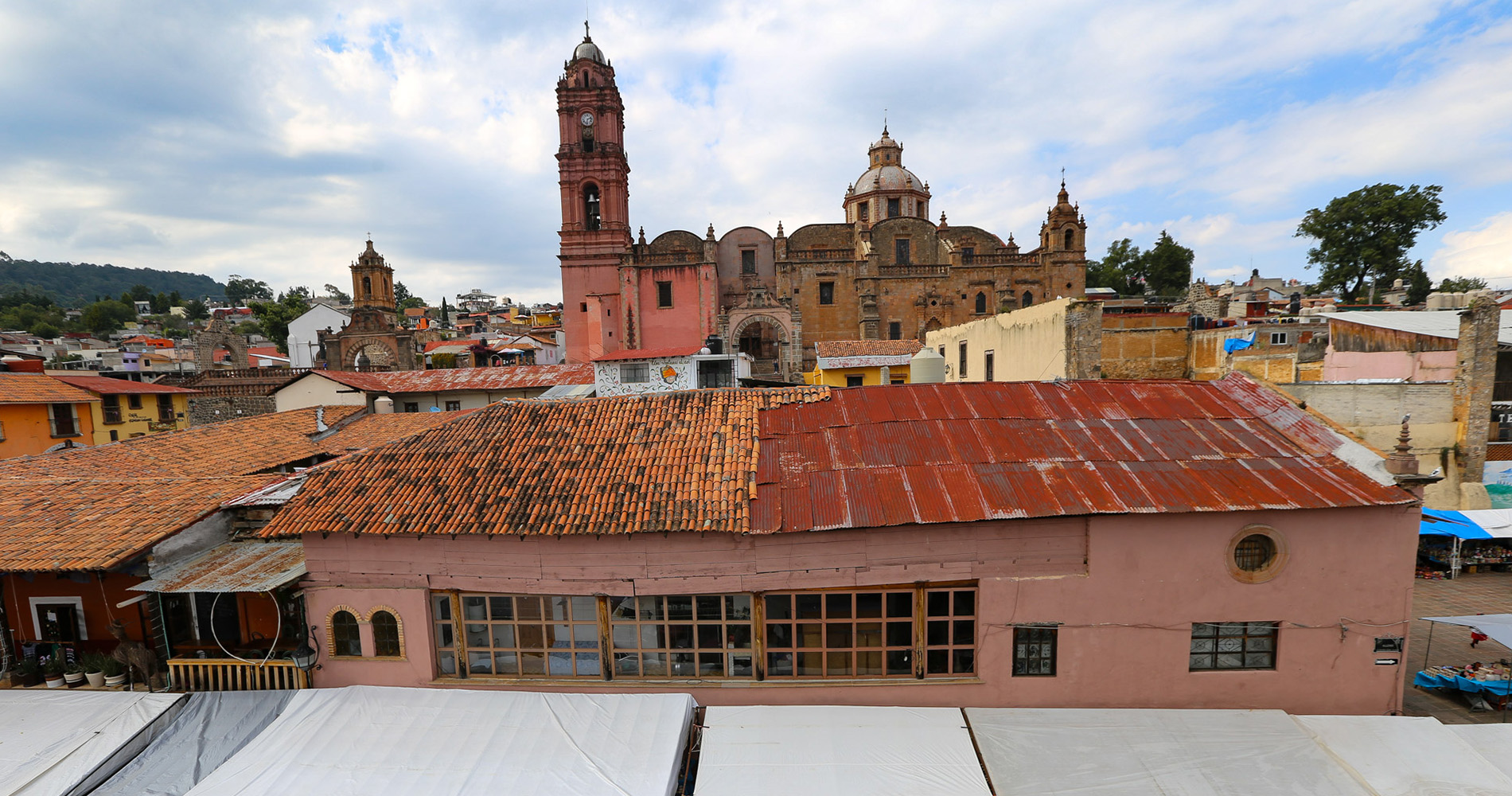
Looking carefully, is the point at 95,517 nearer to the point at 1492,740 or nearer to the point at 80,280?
the point at 1492,740

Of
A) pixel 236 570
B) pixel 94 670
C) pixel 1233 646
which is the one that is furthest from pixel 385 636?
pixel 1233 646

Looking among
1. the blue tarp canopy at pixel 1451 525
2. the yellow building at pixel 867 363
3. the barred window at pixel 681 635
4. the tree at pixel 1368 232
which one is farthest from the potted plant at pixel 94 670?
the tree at pixel 1368 232

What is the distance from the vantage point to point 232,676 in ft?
27.1

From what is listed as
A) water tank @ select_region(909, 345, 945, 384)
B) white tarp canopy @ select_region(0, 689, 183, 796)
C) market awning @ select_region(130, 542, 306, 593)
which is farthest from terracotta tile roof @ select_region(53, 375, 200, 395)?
water tank @ select_region(909, 345, 945, 384)

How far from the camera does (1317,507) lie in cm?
711

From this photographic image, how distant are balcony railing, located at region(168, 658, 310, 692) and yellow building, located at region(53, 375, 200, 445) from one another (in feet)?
75.7

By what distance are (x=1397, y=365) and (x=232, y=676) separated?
24.4m

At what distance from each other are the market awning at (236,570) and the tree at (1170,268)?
56.0 metres

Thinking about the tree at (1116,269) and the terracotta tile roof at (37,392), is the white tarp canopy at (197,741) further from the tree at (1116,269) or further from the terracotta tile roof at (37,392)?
the tree at (1116,269)

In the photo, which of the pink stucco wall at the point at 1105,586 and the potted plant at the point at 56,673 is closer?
the pink stucco wall at the point at 1105,586

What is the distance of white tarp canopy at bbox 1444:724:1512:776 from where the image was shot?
250 inches

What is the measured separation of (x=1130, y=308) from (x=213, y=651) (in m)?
22.7

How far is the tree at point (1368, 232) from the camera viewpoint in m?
35.1

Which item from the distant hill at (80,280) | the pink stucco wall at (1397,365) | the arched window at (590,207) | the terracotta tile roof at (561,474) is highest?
the distant hill at (80,280)
